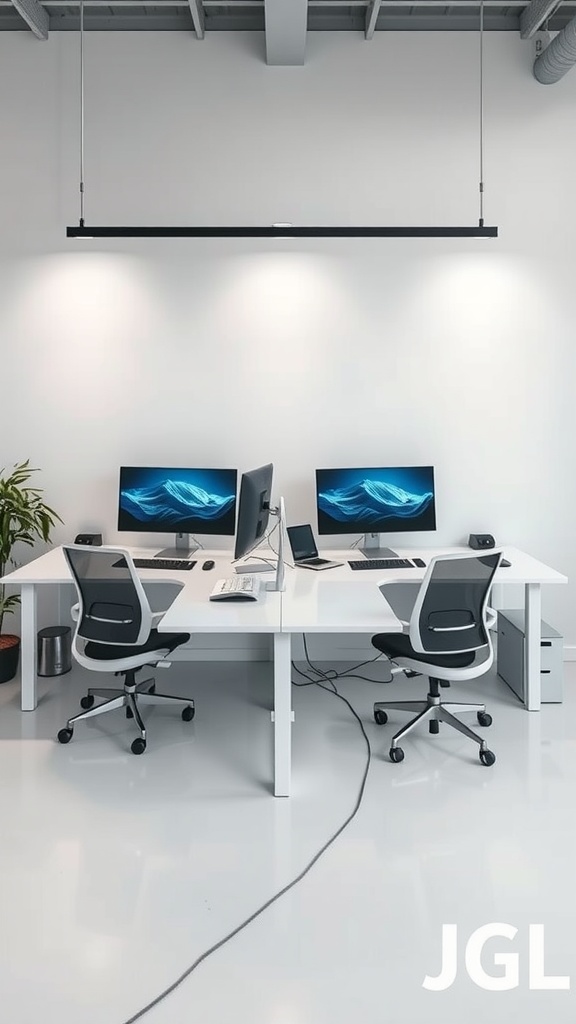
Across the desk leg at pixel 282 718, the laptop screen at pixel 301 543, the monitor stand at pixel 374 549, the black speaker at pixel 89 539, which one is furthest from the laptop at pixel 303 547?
the black speaker at pixel 89 539

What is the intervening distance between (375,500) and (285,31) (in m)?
2.71

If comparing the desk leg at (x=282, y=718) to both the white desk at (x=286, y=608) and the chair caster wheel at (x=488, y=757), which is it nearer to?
the white desk at (x=286, y=608)

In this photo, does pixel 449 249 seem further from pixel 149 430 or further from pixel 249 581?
pixel 249 581

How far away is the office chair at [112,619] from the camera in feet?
11.9

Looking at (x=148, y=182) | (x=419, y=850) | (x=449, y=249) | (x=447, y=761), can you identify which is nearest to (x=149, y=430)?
(x=148, y=182)

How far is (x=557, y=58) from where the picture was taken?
4391mm

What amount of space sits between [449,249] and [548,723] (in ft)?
9.39

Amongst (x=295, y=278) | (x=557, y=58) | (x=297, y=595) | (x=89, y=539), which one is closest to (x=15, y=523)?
(x=89, y=539)

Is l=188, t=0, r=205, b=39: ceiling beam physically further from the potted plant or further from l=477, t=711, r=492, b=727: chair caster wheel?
l=477, t=711, r=492, b=727: chair caster wheel

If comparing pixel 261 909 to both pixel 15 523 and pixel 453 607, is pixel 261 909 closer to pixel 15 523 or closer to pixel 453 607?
pixel 453 607

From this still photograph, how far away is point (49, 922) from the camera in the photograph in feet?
8.15

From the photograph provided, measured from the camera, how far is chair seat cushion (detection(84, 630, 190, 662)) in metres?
3.73

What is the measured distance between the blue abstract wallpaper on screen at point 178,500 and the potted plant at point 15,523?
20.2 inches

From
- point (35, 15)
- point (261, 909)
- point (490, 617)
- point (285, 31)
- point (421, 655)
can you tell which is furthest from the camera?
point (35, 15)
